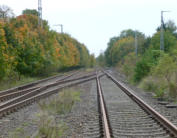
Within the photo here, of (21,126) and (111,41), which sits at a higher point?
(111,41)

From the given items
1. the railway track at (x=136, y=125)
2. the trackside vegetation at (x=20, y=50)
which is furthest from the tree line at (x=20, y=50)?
the railway track at (x=136, y=125)

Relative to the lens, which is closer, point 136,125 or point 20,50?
point 136,125

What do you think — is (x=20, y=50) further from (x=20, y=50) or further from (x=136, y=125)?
(x=136, y=125)

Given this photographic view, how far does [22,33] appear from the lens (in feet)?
115

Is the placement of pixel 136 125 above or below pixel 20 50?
below

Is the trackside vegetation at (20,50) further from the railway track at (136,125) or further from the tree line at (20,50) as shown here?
the railway track at (136,125)

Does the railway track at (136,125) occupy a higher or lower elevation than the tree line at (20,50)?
lower

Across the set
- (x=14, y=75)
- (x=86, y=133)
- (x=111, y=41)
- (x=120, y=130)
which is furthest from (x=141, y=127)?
(x=111, y=41)

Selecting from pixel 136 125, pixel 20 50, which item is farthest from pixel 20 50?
pixel 136 125

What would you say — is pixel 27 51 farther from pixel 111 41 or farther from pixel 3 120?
pixel 111 41

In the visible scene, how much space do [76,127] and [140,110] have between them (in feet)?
11.4

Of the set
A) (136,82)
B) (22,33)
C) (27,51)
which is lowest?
(136,82)

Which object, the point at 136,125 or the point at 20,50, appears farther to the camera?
the point at 20,50

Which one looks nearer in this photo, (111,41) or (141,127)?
(141,127)
